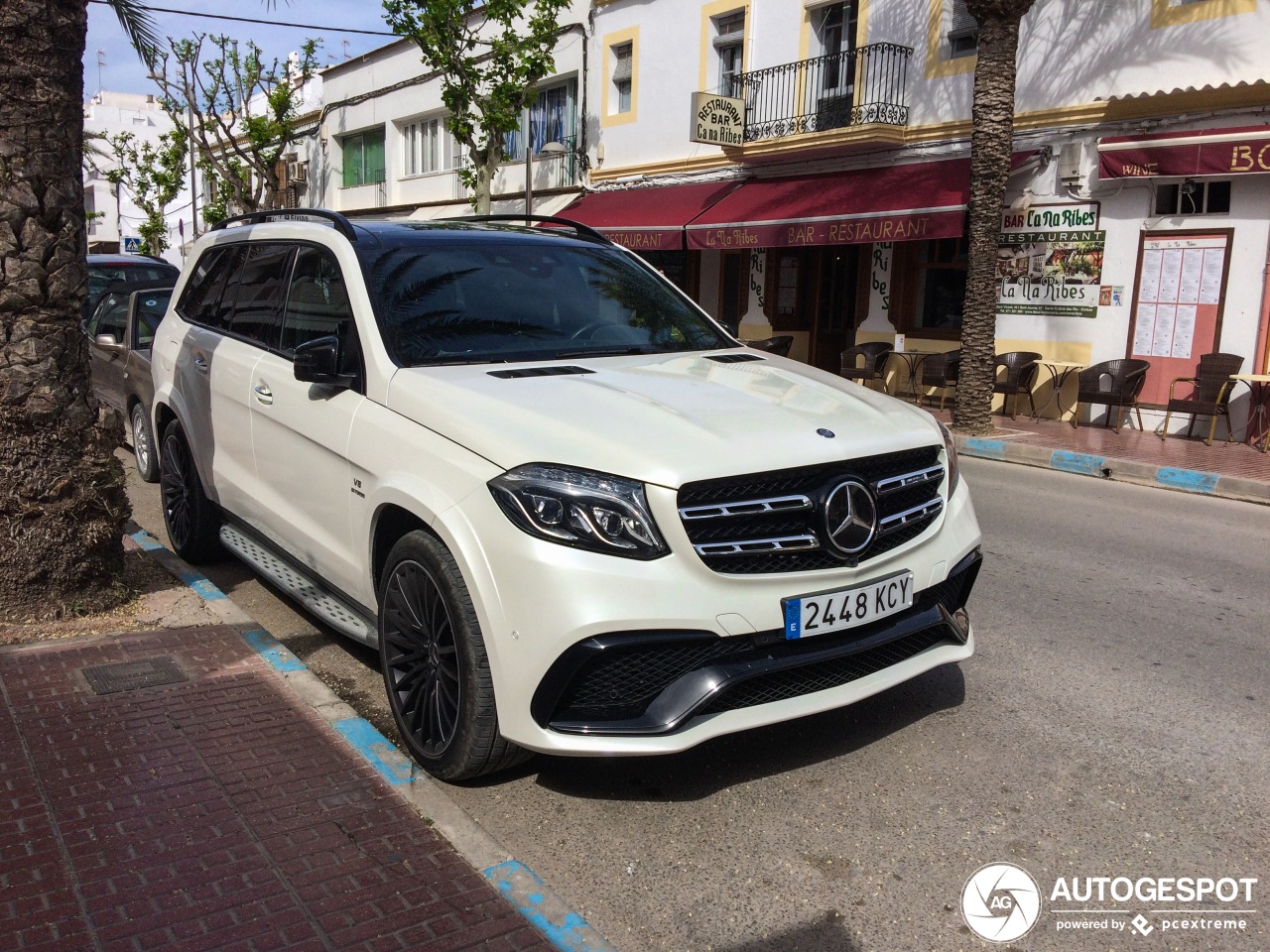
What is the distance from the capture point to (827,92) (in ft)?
57.6

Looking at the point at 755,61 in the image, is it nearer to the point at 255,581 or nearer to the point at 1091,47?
the point at 1091,47

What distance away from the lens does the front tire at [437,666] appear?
3.32 metres

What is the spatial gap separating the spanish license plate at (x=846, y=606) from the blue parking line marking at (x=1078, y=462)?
8.44 meters

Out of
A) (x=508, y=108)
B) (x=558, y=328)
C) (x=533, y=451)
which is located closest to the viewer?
(x=533, y=451)

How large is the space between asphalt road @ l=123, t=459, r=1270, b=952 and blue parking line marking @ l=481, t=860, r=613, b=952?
0.41 feet

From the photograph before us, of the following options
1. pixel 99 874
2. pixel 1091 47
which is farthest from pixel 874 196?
pixel 99 874

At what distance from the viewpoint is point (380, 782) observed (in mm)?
3480

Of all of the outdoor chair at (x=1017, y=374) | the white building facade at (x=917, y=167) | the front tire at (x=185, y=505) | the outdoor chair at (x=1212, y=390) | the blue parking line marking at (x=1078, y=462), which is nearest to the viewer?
the front tire at (x=185, y=505)

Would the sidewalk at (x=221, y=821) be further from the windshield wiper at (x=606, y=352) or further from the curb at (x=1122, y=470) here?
the curb at (x=1122, y=470)

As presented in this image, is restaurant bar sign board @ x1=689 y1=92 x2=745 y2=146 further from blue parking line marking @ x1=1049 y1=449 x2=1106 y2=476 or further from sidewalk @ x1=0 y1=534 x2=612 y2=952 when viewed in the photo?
sidewalk @ x1=0 y1=534 x2=612 y2=952

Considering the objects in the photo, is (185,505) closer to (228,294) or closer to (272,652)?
(228,294)

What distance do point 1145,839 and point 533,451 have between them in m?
2.26

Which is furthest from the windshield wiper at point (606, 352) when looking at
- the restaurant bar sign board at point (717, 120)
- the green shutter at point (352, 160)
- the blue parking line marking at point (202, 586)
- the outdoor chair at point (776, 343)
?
the green shutter at point (352, 160)

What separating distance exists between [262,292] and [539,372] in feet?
6.76
